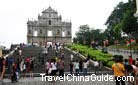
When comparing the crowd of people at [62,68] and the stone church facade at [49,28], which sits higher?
the stone church facade at [49,28]

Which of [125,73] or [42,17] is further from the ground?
[42,17]

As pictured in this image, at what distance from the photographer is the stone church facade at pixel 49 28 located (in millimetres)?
94262

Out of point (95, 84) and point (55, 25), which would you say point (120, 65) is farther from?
point (55, 25)

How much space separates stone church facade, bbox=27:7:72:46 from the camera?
3711 inches

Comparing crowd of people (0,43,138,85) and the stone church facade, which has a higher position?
the stone church facade

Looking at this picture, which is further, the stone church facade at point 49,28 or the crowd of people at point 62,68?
the stone church facade at point 49,28

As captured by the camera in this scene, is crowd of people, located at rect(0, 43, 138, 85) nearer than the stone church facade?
Yes

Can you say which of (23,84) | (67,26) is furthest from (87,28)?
(23,84)

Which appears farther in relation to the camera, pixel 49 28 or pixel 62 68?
pixel 49 28

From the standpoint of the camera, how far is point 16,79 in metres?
22.5

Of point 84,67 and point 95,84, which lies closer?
point 95,84

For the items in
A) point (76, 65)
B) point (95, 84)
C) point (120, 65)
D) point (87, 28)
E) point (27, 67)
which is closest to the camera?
point (120, 65)

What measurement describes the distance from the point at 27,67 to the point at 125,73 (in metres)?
14.7

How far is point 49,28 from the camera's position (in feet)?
316
